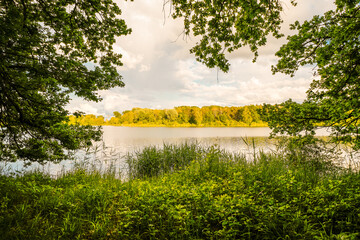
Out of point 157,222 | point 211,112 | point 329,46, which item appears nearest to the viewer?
point 157,222

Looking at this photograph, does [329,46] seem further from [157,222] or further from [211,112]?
[211,112]

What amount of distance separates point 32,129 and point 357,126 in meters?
9.84

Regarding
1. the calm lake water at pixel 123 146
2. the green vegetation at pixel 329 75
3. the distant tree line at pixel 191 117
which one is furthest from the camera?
the distant tree line at pixel 191 117

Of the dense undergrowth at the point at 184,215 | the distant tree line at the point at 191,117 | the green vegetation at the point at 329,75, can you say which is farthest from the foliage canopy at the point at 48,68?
the distant tree line at the point at 191,117

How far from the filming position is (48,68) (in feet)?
17.5

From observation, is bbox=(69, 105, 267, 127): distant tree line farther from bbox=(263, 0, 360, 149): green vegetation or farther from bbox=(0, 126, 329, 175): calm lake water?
bbox=(263, 0, 360, 149): green vegetation

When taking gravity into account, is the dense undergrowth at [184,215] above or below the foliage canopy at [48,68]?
below

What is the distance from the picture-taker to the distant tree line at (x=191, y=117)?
110688mm

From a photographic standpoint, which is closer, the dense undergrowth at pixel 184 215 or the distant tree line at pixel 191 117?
the dense undergrowth at pixel 184 215

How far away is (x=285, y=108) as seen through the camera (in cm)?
609

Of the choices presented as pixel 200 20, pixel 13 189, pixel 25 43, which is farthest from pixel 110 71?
pixel 13 189

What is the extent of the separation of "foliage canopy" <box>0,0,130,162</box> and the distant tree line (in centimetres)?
10571

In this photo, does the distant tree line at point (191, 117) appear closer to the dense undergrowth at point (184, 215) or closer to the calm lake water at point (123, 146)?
the calm lake water at point (123, 146)

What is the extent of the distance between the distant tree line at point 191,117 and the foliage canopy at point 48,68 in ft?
347
